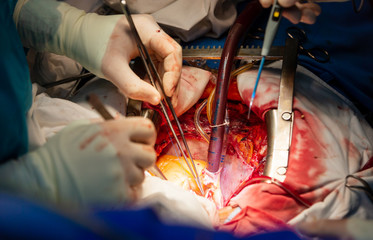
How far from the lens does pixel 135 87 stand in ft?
4.91

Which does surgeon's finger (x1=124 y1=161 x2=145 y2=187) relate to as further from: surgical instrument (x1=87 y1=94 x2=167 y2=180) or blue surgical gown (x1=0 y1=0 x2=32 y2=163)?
blue surgical gown (x1=0 y1=0 x2=32 y2=163)

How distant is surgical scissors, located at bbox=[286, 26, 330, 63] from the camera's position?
1.92 metres

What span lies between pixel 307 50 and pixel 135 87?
1223 millimetres

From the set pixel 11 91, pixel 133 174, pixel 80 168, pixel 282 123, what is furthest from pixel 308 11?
pixel 11 91

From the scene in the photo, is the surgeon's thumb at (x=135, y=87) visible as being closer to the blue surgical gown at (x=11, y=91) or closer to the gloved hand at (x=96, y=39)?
the gloved hand at (x=96, y=39)

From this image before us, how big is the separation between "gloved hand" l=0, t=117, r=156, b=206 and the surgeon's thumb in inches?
20.3

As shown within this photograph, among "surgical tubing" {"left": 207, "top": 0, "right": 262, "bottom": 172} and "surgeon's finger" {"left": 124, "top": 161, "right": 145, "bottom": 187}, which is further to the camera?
"surgical tubing" {"left": 207, "top": 0, "right": 262, "bottom": 172}

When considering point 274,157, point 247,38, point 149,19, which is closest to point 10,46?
point 149,19

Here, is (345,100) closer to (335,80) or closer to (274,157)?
(335,80)

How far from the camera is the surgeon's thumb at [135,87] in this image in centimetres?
149

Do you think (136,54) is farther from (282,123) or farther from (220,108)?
(282,123)

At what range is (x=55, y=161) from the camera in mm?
925

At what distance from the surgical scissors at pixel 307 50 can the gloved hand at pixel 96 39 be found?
34.9 inches

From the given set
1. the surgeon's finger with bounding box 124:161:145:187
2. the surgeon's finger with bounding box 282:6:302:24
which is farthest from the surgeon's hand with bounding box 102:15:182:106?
the surgeon's finger with bounding box 282:6:302:24
